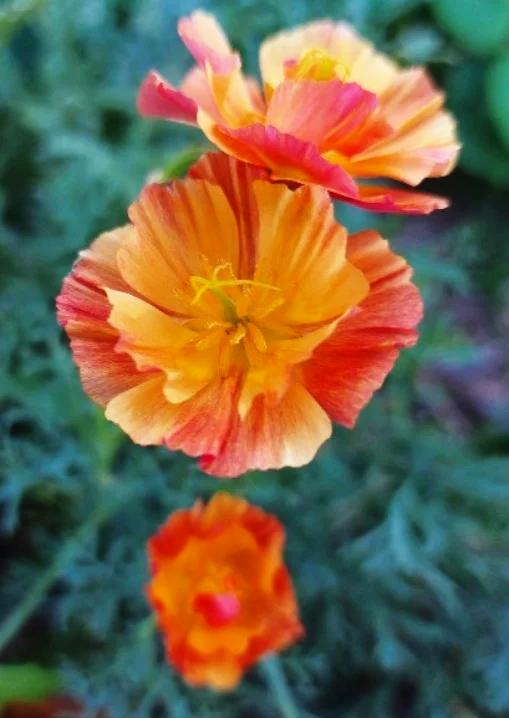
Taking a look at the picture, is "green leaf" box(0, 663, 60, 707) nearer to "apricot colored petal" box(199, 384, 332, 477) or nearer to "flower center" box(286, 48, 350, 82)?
"apricot colored petal" box(199, 384, 332, 477)

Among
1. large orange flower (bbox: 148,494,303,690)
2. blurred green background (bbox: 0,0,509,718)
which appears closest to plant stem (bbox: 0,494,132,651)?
blurred green background (bbox: 0,0,509,718)

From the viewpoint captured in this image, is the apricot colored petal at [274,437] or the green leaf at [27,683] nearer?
the apricot colored petal at [274,437]

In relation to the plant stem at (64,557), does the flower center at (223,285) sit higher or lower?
higher

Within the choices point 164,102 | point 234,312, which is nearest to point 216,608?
point 234,312

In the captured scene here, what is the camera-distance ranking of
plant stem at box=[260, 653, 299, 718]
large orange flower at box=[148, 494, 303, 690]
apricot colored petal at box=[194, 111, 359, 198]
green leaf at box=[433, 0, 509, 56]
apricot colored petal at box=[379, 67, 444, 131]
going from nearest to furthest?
1. apricot colored petal at box=[194, 111, 359, 198]
2. apricot colored petal at box=[379, 67, 444, 131]
3. large orange flower at box=[148, 494, 303, 690]
4. plant stem at box=[260, 653, 299, 718]
5. green leaf at box=[433, 0, 509, 56]

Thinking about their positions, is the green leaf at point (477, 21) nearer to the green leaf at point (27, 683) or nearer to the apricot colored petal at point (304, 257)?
the apricot colored petal at point (304, 257)

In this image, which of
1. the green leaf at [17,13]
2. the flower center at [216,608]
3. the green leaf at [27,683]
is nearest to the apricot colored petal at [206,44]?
the green leaf at [17,13]

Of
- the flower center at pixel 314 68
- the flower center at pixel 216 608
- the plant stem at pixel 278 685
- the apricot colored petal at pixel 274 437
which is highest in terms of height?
the flower center at pixel 314 68
